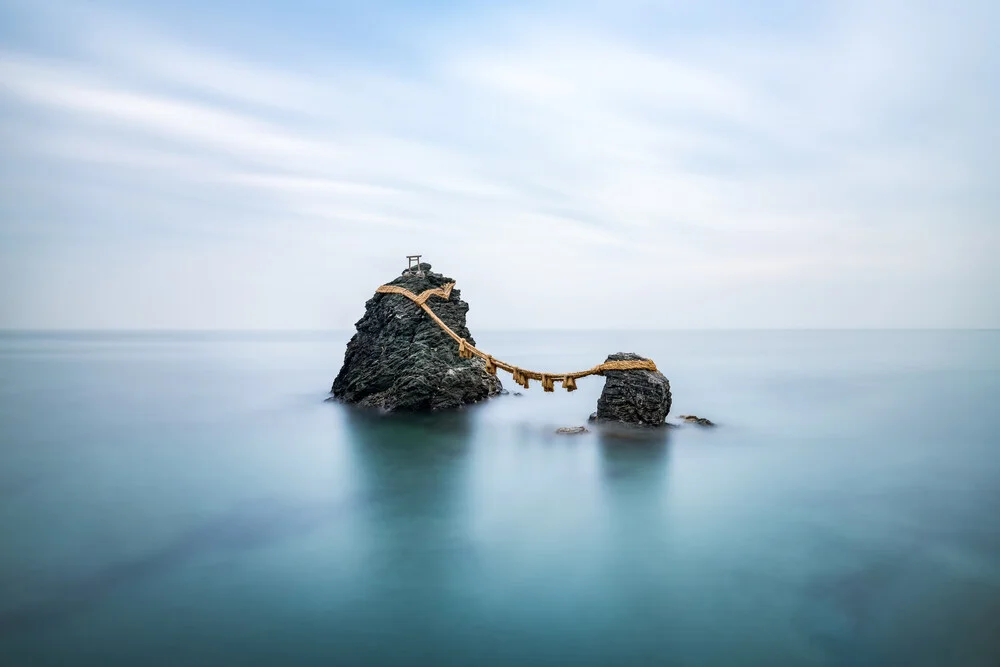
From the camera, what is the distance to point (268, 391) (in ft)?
69.2

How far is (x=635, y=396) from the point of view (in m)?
12.3

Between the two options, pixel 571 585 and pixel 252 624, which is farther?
pixel 571 585

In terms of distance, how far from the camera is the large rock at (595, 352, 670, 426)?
1210 cm

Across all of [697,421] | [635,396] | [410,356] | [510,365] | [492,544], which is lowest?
[492,544]

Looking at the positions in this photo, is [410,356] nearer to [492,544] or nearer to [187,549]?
[492,544]

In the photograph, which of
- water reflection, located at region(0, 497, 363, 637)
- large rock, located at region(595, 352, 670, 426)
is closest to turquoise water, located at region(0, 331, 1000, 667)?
water reflection, located at region(0, 497, 363, 637)

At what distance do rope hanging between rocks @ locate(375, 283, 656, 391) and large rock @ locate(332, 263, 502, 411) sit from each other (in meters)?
0.26

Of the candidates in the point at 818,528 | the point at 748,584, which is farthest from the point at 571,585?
the point at 818,528

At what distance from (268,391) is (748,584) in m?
19.2

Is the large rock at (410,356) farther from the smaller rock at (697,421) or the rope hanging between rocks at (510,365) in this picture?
the smaller rock at (697,421)

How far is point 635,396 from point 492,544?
657cm

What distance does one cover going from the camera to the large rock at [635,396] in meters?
12.1

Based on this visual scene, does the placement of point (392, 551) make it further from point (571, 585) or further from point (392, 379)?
point (392, 379)

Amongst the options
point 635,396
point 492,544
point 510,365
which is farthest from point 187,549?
point 635,396
